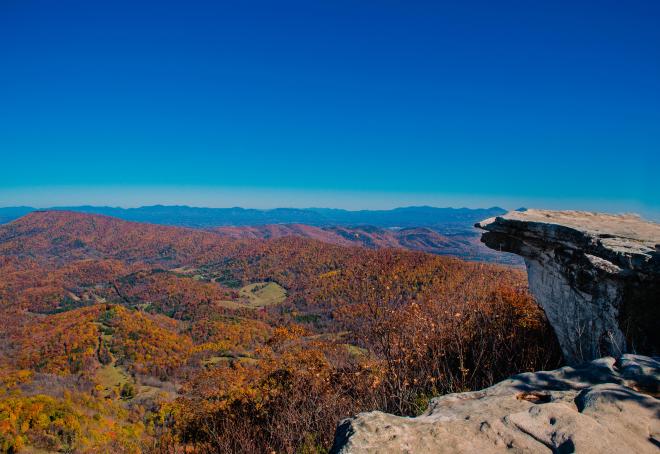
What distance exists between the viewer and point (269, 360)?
14.3m

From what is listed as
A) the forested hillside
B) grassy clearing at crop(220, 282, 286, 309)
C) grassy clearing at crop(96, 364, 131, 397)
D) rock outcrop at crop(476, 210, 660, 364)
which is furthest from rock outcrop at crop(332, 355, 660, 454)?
grassy clearing at crop(220, 282, 286, 309)

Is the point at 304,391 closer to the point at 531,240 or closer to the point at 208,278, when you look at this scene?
the point at 531,240

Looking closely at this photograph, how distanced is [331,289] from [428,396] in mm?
116468

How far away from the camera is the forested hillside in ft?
25.6

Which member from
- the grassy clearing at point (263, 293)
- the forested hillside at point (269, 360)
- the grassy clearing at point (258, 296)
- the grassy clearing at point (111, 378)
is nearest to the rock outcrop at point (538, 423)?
the forested hillside at point (269, 360)

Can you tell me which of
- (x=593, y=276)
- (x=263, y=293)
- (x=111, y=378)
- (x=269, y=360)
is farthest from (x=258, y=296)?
(x=593, y=276)

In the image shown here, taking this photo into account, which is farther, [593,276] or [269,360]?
[269,360]

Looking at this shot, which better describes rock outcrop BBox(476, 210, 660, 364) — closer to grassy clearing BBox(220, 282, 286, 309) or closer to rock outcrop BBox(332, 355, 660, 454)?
rock outcrop BBox(332, 355, 660, 454)

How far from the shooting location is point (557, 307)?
7.79 meters

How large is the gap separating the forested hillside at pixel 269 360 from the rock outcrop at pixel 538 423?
2583mm

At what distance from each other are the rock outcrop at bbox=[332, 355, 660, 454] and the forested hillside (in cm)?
258

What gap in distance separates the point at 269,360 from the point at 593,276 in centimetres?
1158

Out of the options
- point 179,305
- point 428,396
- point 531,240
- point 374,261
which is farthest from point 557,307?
point 179,305

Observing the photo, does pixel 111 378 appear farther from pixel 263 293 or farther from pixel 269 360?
pixel 263 293
